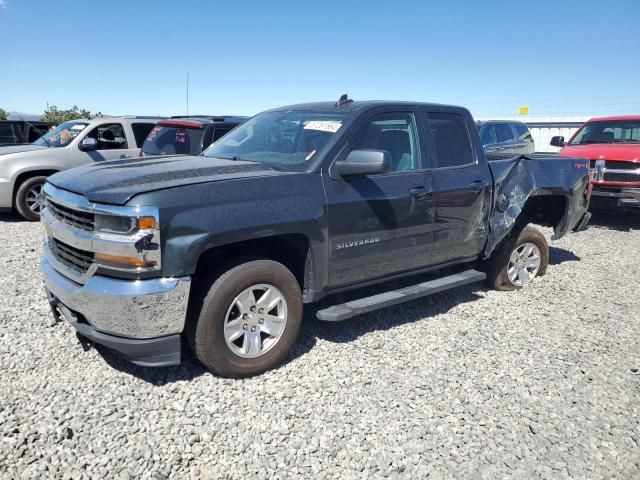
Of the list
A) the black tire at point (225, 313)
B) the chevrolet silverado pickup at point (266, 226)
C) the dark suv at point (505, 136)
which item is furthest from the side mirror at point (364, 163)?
the dark suv at point (505, 136)

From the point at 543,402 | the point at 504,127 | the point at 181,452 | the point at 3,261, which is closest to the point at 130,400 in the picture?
the point at 181,452

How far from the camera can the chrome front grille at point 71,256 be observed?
3.22 m

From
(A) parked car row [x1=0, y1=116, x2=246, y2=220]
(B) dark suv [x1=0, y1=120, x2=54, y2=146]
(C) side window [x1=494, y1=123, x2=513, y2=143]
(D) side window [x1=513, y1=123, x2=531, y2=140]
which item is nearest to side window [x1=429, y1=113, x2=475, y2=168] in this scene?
(A) parked car row [x1=0, y1=116, x2=246, y2=220]

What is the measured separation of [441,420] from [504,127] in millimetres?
10967

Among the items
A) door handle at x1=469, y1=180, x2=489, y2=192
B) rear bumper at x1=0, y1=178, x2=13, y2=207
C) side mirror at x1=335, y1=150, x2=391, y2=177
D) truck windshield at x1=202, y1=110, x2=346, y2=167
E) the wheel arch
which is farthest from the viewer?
the wheel arch

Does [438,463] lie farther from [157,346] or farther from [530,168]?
[530,168]

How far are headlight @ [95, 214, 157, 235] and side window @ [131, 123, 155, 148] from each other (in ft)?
22.6

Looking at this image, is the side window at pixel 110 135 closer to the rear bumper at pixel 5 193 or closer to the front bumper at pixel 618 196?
the rear bumper at pixel 5 193

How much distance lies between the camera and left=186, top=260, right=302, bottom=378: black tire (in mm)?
3271

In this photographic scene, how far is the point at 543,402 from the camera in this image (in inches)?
135

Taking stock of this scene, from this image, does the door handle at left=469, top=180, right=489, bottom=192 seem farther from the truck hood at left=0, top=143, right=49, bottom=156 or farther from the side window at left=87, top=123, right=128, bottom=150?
the truck hood at left=0, top=143, right=49, bottom=156

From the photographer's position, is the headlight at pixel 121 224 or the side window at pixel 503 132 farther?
the side window at pixel 503 132

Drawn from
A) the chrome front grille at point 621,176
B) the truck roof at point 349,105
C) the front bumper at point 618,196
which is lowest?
the front bumper at point 618,196

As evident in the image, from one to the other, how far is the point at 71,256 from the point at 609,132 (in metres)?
10.4
